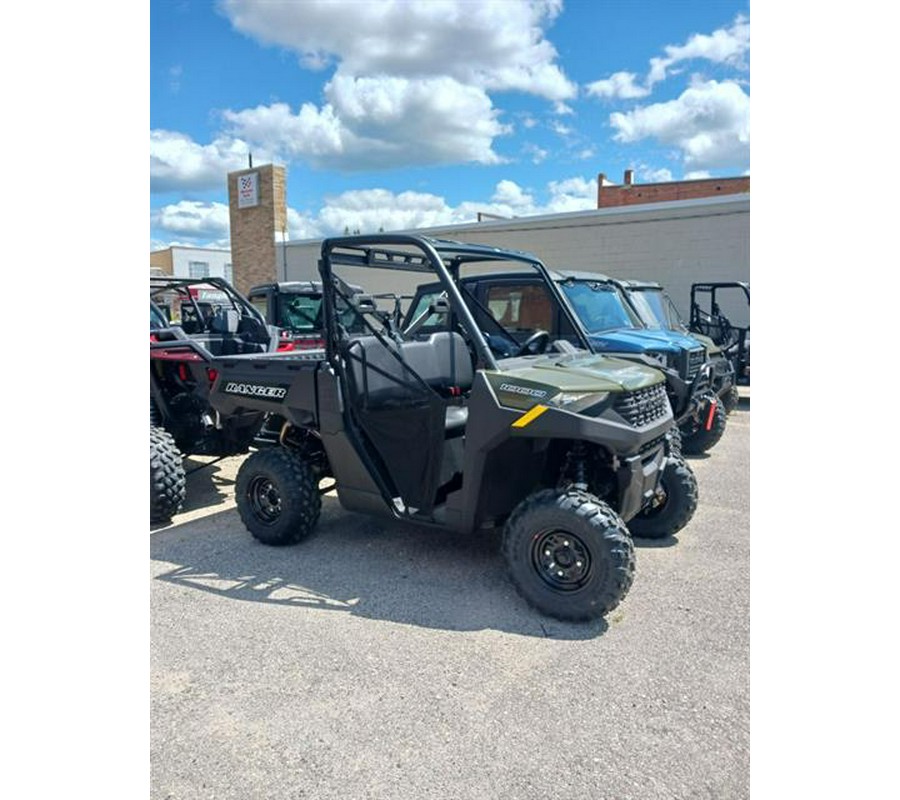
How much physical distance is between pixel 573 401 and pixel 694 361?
446 cm

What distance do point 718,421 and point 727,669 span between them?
4.57m

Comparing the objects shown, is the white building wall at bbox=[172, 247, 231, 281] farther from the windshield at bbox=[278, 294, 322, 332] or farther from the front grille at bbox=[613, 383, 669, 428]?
the front grille at bbox=[613, 383, 669, 428]

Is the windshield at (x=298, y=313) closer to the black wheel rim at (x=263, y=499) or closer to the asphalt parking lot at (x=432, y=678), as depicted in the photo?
the black wheel rim at (x=263, y=499)

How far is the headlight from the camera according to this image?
3396 mm

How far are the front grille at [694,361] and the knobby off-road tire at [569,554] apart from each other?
4.04 meters

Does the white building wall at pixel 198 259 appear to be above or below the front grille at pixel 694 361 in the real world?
above

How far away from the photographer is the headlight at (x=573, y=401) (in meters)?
3.40

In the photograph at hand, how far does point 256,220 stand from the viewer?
23547 millimetres

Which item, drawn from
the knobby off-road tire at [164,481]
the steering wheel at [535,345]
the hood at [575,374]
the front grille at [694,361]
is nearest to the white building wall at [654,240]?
the front grille at [694,361]

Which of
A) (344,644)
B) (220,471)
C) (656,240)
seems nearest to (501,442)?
(344,644)

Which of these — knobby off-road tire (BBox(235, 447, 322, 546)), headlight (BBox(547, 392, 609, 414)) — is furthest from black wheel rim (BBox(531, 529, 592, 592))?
knobby off-road tire (BBox(235, 447, 322, 546))

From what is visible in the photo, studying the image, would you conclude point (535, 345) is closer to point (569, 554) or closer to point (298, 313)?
point (569, 554)

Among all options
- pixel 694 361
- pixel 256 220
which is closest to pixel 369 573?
pixel 694 361

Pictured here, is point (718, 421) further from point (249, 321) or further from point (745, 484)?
point (249, 321)
